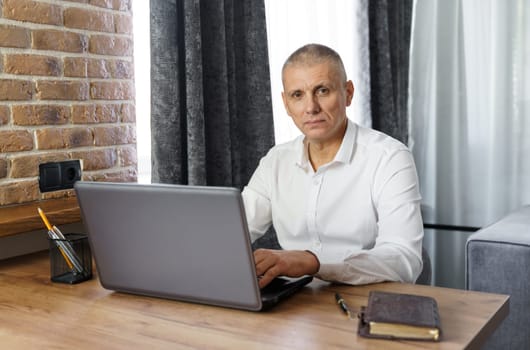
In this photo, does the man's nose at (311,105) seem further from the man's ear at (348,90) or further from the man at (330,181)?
the man's ear at (348,90)

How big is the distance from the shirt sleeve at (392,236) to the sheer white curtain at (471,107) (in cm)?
182

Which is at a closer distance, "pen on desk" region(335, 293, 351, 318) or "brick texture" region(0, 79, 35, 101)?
"pen on desk" region(335, 293, 351, 318)

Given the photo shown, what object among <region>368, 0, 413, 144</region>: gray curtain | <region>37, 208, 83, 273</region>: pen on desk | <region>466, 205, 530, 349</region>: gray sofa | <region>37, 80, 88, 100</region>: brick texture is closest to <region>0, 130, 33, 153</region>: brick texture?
<region>37, 80, 88, 100</region>: brick texture

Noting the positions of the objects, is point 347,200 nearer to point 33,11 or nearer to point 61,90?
point 61,90

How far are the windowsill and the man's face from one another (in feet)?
2.28

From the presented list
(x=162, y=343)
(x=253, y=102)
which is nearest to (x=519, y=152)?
(x=253, y=102)

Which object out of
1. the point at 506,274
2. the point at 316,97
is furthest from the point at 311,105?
the point at 506,274

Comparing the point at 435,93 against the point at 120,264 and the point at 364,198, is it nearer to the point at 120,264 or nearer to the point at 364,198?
the point at 364,198

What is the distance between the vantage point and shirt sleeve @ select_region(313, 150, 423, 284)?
1429 mm

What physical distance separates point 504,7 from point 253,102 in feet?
5.24

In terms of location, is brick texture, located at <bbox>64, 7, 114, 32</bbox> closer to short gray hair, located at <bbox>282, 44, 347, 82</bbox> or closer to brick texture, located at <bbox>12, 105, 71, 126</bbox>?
brick texture, located at <bbox>12, 105, 71, 126</bbox>

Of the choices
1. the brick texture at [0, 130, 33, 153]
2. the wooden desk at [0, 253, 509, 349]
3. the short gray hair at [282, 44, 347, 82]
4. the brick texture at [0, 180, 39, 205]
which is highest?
the short gray hair at [282, 44, 347, 82]

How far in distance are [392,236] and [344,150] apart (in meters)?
0.33

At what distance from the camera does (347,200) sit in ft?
6.24
